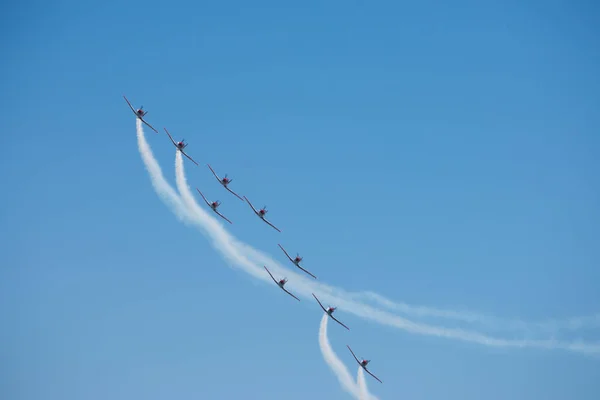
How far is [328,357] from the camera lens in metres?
118

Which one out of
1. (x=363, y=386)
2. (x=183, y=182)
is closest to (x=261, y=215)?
(x=183, y=182)

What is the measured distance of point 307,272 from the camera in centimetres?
11512

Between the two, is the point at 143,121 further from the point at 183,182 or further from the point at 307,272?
the point at 307,272

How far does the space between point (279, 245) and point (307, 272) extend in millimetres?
6825

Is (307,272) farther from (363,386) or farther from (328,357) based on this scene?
(363,386)

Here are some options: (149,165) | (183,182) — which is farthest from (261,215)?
(149,165)

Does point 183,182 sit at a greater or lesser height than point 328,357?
greater

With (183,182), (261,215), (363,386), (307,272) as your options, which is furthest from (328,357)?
(183,182)

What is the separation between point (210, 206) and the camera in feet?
375

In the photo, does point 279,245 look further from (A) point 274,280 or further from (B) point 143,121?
(B) point 143,121

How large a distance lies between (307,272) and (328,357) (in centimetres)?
1618

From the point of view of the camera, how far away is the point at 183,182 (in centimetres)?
11444

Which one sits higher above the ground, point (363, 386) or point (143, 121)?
point (143, 121)

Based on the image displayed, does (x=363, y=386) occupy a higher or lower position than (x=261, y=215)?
lower
